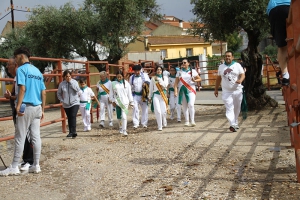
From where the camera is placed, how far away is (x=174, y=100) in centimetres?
1370

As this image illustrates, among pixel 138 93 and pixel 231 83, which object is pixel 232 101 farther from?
pixel 138 93

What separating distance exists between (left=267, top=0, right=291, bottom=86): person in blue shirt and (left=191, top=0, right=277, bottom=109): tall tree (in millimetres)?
7557

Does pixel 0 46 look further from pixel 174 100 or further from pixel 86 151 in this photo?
pixel 86 151


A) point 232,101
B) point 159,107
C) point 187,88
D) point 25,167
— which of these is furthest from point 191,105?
point 25,167

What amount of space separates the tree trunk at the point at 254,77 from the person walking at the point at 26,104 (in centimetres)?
814

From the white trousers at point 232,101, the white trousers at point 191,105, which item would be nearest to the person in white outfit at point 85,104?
the white trousers at point 191,105

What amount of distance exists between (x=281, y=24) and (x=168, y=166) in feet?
9.92

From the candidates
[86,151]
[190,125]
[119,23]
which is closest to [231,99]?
[190,125]

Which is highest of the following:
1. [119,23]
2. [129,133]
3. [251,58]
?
[119,23]

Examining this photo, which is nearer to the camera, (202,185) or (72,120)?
(202,185)

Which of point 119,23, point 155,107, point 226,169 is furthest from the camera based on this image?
point 119,23

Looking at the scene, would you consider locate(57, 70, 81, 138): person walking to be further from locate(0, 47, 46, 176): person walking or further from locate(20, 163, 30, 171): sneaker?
locate(0, 47, 46, 176): person walking

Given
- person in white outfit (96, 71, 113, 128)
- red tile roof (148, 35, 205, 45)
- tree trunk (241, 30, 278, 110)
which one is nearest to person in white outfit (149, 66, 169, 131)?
person in white outfit (96, 71, 113, 128)

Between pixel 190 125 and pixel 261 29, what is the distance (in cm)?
362
